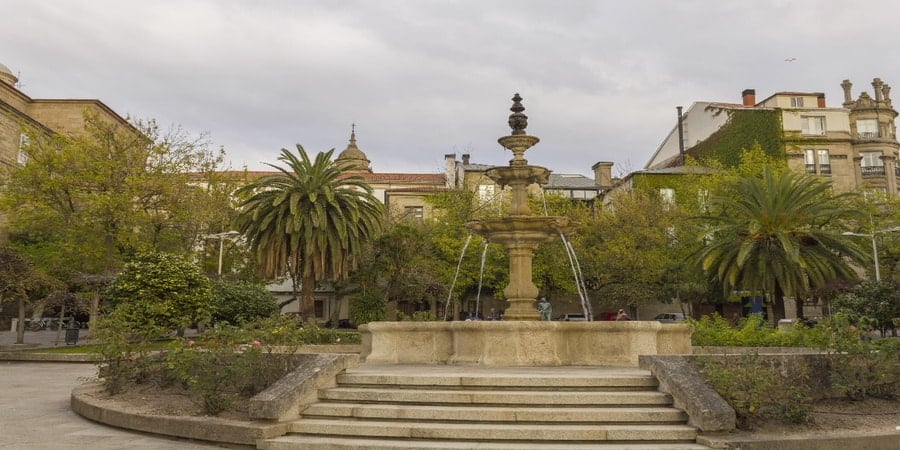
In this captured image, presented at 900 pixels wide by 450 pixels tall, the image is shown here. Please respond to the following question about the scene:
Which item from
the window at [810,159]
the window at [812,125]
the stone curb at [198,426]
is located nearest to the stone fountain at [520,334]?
the stone curb at [198,426]

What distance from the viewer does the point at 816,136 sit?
160 ft

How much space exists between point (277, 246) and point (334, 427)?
2309cm

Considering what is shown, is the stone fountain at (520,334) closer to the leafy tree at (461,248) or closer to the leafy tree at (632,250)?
the leafy tree at (632,250)

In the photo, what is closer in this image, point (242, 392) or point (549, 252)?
point (242, 392)

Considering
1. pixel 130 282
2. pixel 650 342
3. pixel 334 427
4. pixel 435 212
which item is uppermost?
pixel 435 212

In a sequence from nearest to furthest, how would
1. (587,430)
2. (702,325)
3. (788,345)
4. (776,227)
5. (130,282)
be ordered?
(587,430)
(788,345)
(702,325)
(130,282)
(776,227)

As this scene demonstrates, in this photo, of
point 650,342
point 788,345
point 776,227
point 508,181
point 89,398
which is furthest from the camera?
point 776,227

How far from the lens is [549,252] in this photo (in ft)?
139

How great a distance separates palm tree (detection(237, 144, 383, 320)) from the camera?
29188 mm

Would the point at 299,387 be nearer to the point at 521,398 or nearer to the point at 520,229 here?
the point at 521,398

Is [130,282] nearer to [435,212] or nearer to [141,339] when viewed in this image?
[141,339]

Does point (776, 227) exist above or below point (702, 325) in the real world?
above

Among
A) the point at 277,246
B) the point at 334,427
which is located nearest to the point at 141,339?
the point at 334,427

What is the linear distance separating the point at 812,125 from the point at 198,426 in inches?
2084
